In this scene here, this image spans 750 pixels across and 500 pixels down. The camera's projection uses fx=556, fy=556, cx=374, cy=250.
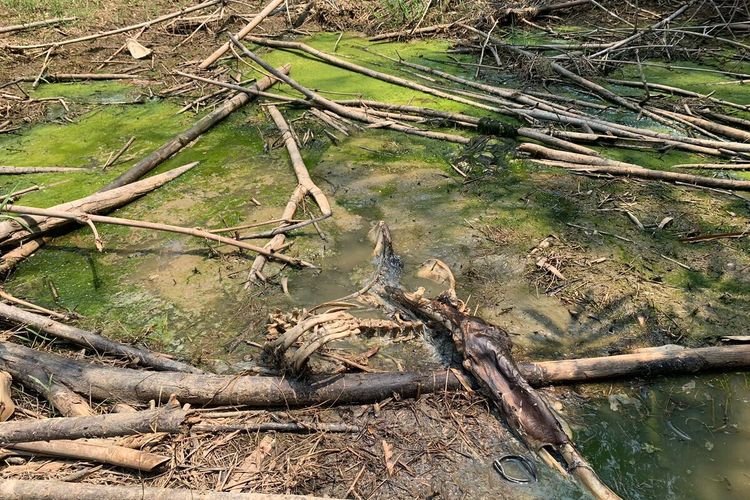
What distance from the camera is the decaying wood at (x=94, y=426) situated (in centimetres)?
262

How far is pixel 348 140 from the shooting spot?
5977 mm

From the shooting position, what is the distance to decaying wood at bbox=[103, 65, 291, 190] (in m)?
5.10

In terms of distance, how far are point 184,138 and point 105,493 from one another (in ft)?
13.7

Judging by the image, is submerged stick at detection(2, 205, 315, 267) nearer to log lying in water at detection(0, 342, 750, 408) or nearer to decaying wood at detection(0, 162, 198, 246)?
decaying wood at detection(0, 162, 198, 246)

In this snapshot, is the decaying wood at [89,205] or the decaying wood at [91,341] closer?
the decaying wood at [91,341]

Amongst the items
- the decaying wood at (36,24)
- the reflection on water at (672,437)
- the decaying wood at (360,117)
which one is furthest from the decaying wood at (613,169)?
the decaying wood at (36,24)

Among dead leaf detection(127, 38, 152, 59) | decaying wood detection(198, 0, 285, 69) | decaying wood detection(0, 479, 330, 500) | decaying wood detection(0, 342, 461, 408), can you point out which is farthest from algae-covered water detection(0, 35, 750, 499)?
dead leaf detection(127, 38, 152, 59)

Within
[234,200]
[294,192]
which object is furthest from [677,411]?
[234,200]

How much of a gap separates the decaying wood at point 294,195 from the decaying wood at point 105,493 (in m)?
1.81

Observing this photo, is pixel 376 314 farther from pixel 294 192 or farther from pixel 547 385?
pixel 294 192

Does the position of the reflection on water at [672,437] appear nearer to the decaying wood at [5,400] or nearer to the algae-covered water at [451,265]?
the algae-covered water at [451,265]

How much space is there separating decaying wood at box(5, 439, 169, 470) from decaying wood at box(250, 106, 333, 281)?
1.60 metres

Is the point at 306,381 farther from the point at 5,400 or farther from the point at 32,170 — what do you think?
the point at 32,170

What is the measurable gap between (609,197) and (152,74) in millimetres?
6230
